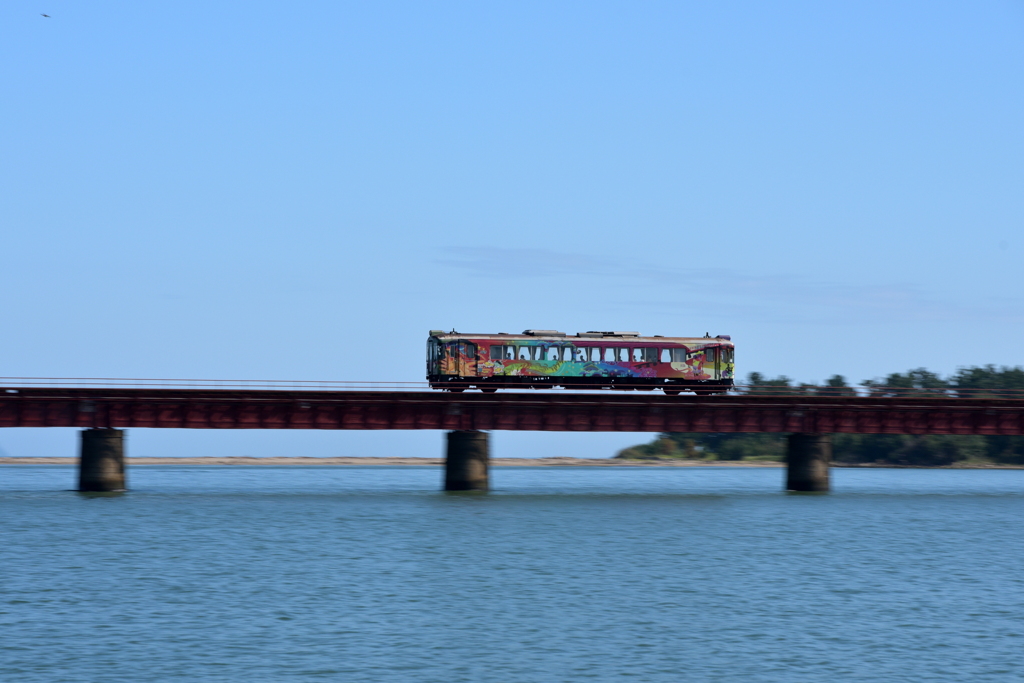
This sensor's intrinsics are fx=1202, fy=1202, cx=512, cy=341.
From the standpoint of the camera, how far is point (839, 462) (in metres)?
164

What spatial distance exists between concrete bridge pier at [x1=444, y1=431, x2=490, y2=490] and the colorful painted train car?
287 centimetres

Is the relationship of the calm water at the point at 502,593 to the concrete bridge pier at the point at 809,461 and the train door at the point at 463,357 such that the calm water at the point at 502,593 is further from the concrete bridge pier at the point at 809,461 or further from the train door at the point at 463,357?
the concrete bridge pier at the point at 809,461

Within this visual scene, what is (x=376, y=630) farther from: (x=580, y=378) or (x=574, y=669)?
(x=580, y=378)

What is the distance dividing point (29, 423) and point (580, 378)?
31.1 m

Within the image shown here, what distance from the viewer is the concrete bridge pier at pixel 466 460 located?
70188mm

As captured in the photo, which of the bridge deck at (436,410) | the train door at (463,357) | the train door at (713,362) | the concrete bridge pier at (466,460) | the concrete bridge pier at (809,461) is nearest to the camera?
the bridge deck at (436,410)

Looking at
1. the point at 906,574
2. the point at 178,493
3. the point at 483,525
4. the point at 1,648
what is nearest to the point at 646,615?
the point at 906,574

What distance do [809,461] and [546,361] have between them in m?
19.1

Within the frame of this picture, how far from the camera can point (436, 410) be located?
69.3m

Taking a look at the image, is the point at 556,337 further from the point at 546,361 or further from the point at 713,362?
the point at 713,362

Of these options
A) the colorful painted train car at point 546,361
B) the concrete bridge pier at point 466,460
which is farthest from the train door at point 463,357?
the concrete bridge pier at point 466,460

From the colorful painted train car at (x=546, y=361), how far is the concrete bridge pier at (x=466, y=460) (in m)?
2.87

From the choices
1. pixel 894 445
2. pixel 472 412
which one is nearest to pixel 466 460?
pixel 472 412

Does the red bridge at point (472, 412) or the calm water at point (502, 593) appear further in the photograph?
the red bridge at point (472, 412)
